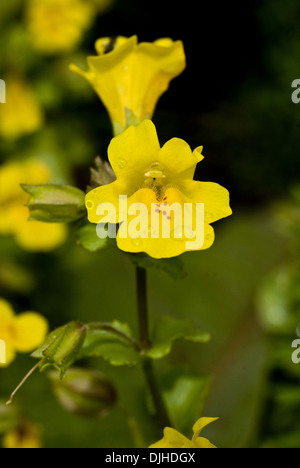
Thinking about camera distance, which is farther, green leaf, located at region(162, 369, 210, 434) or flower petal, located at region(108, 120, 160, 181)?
green leaf, located at region(162, 369, 210, 434)

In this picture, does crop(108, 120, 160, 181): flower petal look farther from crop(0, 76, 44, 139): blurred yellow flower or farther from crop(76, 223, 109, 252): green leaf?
crop(0, 76, 44, 139): blurred yellow flower

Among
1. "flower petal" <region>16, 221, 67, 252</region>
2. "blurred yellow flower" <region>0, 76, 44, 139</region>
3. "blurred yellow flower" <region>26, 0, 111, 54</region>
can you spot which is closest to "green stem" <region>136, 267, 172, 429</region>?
"flower petal" <region>16, 221, 67, 252</region>

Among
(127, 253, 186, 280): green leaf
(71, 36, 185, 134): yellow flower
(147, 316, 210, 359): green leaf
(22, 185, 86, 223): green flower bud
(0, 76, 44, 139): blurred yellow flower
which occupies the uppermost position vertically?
(0, 76, 44, 139): blurred yellow flower

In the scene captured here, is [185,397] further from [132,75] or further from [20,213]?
[20,213]

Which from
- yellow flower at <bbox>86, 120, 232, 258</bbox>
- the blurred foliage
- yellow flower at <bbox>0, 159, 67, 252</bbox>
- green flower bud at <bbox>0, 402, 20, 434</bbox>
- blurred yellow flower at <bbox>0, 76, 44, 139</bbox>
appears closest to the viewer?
yellow flower at <bbox>86, 120, 232, 258</bbox>

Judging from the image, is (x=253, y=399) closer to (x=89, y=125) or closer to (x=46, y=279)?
(x=46, y=279)

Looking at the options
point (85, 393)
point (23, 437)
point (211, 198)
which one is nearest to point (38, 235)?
point (23, 437)
